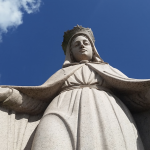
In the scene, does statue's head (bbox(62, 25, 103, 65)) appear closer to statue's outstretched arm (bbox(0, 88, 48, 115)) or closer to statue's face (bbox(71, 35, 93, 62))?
statue's face (bbox(71, 35, 93, 62))

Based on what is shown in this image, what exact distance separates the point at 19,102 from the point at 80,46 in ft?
7.43

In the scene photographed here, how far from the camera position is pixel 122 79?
5211 mm

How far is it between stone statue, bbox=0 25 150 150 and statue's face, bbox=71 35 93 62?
0.24m

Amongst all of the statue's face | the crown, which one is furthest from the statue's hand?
the crown

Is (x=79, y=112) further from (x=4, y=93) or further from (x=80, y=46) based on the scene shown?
(x=80, y=46)

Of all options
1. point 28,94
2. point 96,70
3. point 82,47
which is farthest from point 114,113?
point 82,47

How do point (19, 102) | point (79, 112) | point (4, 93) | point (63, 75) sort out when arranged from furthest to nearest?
point (63, 75) → point (19, 102) → point (4, 93) → point (79, 112)

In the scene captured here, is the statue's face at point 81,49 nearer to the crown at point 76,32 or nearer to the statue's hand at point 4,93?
the crown at point 76,32

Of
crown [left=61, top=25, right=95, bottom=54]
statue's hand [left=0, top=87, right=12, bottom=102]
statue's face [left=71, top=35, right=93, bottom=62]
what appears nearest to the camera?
statue's hand [left=0, top=87, right=12, bottom=102]

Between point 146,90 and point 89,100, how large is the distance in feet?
3.70

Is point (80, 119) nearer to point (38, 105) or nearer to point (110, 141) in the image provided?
point (110, 141)

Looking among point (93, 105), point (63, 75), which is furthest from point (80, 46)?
point (93, 105)

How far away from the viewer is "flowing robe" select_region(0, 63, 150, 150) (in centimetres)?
396

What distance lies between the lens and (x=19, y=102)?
5.16m
